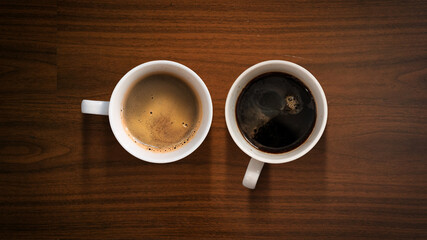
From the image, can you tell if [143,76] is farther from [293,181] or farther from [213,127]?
[293,181]

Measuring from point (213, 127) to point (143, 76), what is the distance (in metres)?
0.20

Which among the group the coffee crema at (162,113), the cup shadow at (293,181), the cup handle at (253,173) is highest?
the coffee crema at (162,113)

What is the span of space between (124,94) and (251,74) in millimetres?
286

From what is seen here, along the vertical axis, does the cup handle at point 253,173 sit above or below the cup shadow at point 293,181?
above

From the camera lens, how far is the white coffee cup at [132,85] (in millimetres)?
675

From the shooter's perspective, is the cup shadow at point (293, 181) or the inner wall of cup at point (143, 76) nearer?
the inner wall of cup at point (143, 76)

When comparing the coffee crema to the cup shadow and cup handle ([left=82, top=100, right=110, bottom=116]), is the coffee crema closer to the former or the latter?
cup handle ([left=82, top=100, right=110, bottom=116])

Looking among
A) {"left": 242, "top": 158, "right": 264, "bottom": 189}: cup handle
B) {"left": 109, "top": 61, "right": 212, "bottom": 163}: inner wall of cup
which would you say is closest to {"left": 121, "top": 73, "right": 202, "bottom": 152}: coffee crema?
{"left": 109, "top": 61, "right": 212, "bottom": 163}: inner wall of cup

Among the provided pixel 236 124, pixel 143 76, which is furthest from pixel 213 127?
pixel 143 76

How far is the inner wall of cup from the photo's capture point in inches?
26.6

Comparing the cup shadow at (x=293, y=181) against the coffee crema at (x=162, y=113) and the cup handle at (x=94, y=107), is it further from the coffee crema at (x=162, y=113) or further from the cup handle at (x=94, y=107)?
the cup handle at (x=94, y=107)

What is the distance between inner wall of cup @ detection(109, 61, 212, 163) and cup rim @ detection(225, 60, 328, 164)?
0.06m

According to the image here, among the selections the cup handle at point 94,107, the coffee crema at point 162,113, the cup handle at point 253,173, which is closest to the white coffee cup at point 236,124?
the cup handle at point 253,173

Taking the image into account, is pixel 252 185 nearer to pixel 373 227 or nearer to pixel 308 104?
pixel 308 104
